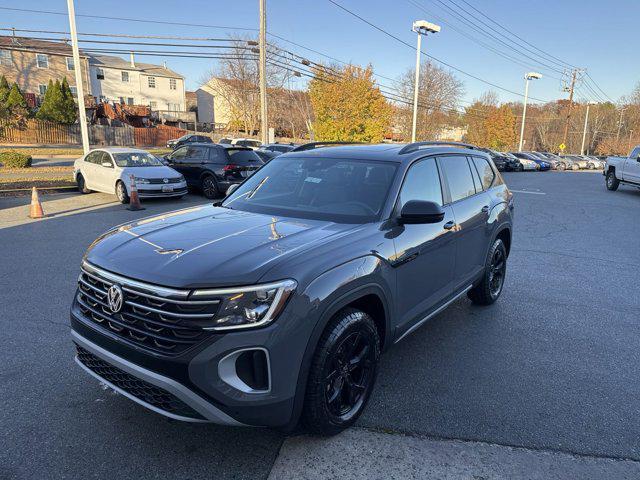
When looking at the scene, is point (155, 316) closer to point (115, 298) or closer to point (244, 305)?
point (115, 298)

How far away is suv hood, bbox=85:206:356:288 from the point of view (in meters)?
2.43

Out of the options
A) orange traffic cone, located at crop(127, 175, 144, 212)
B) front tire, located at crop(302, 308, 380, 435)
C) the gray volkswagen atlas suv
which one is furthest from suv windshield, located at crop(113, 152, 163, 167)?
front tire, located at crop(302, 308, 380, 435)

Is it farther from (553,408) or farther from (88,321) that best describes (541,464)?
(88,321)

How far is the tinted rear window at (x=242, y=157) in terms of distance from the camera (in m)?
14.2

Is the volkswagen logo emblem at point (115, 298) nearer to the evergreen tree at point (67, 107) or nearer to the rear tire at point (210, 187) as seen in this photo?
the rear tire at point (210, 187)

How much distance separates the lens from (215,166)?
46.6ft

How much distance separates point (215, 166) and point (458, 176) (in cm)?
1082

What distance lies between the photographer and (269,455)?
2.78 meters

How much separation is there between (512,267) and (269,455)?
558 cm

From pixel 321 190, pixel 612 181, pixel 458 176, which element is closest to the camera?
pixel 321 190

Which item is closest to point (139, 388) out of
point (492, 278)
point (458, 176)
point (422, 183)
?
point (422, 183)

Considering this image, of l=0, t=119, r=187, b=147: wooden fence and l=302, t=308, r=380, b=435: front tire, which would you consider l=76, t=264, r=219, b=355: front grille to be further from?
l=0, t=119, r=187, b=147: wooden fence

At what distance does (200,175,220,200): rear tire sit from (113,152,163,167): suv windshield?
1.39 m

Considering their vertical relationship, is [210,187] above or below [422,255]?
below
